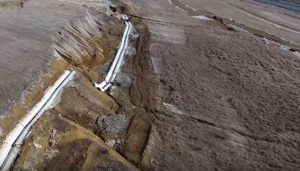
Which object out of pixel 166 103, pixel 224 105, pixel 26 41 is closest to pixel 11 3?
pixel 26 41

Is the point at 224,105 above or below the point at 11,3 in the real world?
above

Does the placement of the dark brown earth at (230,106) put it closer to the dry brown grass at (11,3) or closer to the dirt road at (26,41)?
the dirt road at (26,41)

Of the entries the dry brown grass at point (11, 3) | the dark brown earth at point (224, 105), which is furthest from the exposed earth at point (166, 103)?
the dry brown grass at point (11, 3)

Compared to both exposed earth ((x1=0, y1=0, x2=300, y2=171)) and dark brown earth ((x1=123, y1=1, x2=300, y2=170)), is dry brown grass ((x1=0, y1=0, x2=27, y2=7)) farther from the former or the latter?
dark brown earth ((x1=123, y1=1, x2=300, y2=170))

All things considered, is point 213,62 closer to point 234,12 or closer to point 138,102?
point 138,102

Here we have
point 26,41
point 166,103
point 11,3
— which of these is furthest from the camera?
point 11,3

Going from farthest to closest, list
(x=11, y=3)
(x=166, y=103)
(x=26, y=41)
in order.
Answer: (x=11, y=3), (x=26, y=41), (x=166, y=103)

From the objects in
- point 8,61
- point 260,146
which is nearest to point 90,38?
point 8,61

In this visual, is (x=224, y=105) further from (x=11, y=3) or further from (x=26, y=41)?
(x=11, y=3)

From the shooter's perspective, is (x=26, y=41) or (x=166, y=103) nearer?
(x=166, y=103)
